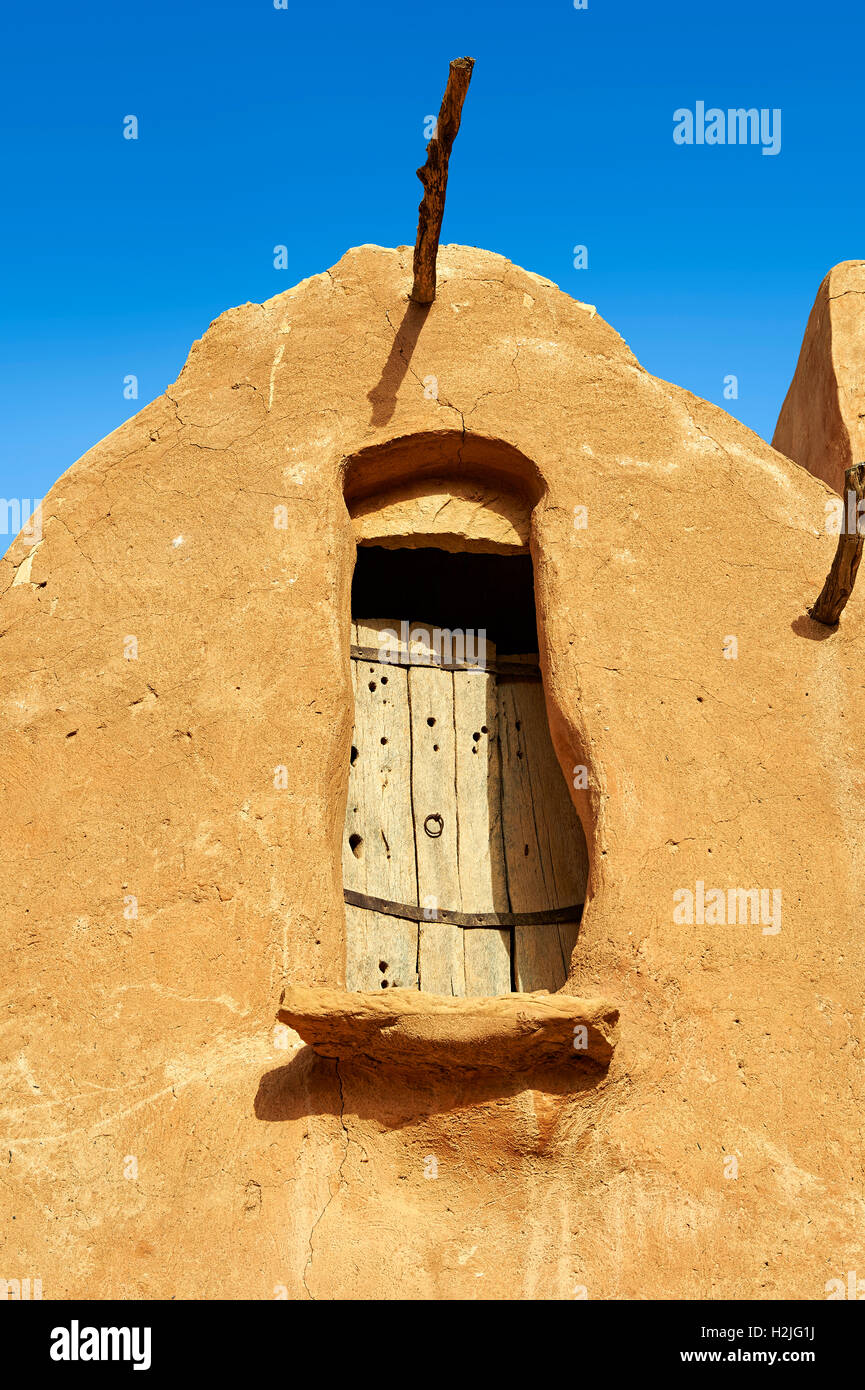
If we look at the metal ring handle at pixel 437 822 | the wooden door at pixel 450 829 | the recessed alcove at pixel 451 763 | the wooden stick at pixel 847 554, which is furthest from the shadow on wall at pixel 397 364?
the wooden stick at pixel 847 554

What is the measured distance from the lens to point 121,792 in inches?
195

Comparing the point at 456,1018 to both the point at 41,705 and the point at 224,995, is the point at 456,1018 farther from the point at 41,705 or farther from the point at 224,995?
the point at 41,705

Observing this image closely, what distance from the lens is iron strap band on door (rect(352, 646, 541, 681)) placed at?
20.0ft

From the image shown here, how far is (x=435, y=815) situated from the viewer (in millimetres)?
5809

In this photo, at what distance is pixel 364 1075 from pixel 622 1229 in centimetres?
96

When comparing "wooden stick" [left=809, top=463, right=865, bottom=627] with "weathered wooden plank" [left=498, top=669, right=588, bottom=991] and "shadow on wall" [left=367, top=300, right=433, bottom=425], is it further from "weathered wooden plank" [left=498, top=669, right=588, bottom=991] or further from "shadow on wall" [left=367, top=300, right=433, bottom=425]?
"shadow on wall" [left=367, top=300, right=433, bottom=425]

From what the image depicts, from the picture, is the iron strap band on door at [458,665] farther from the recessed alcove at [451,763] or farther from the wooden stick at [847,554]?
the wooden stick at [847,554]

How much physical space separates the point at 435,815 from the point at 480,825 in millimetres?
209

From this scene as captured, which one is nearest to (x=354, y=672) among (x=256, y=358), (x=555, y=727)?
(x=555, y=727)

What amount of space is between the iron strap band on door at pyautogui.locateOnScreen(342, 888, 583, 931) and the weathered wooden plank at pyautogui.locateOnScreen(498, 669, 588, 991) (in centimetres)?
4

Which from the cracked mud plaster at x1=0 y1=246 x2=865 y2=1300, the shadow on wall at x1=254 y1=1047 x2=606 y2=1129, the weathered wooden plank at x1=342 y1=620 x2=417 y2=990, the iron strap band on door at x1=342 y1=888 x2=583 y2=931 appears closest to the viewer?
the cracked mud plaster at x1=0 y1=246 x2=865 y2=1300

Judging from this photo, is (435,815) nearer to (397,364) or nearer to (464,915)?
(464,915)

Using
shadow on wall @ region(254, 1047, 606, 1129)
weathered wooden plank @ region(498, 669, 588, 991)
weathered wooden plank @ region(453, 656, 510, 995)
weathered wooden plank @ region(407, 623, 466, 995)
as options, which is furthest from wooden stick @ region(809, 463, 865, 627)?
shadow on wall @ region(254, 1047, 606, 1129)

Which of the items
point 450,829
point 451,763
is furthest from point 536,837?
point 451,763
